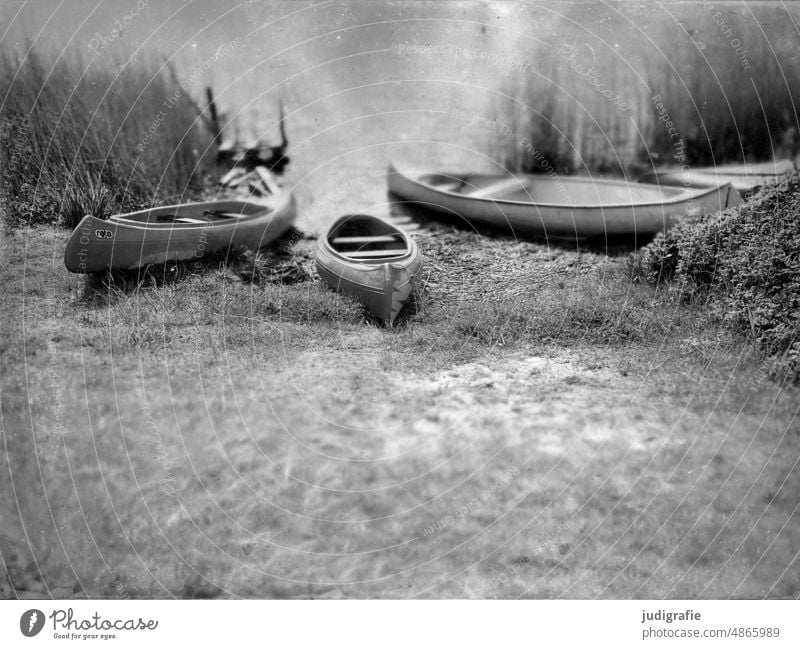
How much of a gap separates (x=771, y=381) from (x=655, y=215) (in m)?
1.27

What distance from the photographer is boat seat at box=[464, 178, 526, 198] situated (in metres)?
4.65

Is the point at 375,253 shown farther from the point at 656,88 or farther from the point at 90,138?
the point at 656,88

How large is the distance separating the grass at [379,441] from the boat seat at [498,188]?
271 mm

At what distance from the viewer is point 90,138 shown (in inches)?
177

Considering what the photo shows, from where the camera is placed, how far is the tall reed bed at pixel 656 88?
4.61m

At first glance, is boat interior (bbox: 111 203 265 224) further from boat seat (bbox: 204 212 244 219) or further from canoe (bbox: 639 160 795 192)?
canoe (bbox: 639 160 795 192)

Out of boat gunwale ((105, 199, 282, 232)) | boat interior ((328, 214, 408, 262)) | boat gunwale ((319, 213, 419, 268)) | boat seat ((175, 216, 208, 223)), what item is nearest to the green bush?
boat gunwale ((319, 213, 419, 268))

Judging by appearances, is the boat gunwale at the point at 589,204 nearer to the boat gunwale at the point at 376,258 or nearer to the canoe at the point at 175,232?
the boat gunwale at the point at 376,258

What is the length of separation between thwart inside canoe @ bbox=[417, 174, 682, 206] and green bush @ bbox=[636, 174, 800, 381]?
32cm
